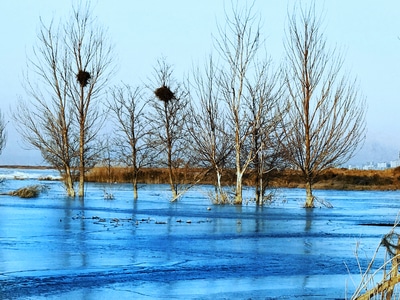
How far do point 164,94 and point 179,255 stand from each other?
21.7 m

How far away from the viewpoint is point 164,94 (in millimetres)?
34906

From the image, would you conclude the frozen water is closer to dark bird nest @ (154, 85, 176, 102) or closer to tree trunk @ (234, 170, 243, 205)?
tree trunk @ (234, 170, 243, 205)

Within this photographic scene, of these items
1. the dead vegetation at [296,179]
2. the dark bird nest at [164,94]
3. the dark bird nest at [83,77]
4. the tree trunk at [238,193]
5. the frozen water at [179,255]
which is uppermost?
the dark bird nest at [83,77]

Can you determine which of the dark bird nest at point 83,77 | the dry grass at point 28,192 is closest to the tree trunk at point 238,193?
the dark bird nest at point 83,77

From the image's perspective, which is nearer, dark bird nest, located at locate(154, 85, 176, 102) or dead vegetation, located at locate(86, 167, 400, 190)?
dark bird nest, located at locate(154, 85, 176, 102)

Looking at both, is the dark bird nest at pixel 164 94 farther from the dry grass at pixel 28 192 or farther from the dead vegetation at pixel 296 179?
the dead vegetation at pixel 296 179

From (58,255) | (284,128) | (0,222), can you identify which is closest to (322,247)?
(58,255)

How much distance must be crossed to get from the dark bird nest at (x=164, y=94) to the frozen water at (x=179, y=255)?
433 inches

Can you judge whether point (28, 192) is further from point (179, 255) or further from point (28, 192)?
point (179, 255)

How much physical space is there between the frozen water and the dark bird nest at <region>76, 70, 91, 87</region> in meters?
11.8

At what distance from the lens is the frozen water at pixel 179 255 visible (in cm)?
991

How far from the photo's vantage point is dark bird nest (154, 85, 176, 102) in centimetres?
3491

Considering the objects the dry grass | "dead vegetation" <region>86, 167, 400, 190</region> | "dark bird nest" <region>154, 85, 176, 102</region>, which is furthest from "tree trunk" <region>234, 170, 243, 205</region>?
"dead vegetation" <region>86, 167, 400, 190</region>

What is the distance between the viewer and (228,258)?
13.5m
